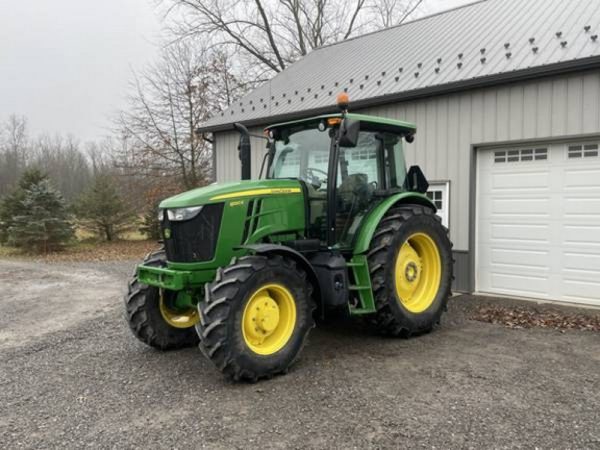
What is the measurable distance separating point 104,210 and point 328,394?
1646 centimetres

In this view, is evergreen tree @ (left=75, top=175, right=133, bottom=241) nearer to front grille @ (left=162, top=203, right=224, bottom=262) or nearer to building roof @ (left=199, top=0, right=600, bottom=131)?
building roof @ (left=199, top=0, right=600, bottom=131)

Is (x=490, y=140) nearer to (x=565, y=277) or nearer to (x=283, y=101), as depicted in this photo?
(x=565, y=277)

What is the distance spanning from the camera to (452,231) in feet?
25.6

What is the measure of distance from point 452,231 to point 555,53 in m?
2.92

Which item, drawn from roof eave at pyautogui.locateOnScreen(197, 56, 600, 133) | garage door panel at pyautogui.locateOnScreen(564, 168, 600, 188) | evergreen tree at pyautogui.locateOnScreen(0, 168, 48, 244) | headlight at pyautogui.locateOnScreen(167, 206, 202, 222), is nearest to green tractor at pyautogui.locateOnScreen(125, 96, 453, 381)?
headlight at pyautogui.locateOnScreen(167, 206, 202, 222)

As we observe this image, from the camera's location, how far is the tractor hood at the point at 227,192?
425cm

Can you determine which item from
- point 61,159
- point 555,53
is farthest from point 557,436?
point 61,159

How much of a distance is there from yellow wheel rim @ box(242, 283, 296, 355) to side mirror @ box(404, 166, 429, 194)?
246 cm

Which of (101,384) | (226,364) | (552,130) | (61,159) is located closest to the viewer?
(226,364)

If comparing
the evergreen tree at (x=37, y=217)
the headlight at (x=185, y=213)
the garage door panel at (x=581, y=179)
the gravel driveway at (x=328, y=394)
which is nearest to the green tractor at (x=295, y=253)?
the headlight at (x=185, y=213)

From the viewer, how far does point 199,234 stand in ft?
13.9

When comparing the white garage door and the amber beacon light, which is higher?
the amber beacon light

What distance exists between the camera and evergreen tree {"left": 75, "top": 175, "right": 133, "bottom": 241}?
59.5 ft

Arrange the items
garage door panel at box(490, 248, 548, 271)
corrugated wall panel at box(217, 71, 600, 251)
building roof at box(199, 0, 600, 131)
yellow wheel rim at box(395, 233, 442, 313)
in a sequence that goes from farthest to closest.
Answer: garage door panel at box(490, 248, 548, 271) < building roof at box(199, 0, 600, 131) < corrugated wall panel at box(217, 71, 600, 251) < yellow wheel rim at box(395, 233, 442, 313)
